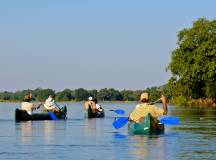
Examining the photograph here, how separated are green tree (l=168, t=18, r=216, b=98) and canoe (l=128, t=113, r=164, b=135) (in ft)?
188

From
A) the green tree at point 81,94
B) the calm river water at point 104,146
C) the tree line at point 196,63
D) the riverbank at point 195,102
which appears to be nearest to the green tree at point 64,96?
the green tree at point 81,94

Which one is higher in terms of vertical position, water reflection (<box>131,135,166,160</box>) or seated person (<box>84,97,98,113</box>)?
seated person (<box>84,97,98,113</box>)

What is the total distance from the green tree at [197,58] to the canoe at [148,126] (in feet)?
188

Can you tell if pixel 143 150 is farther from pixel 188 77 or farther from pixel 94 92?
pixel 94 92

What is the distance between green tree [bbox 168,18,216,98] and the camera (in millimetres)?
86250

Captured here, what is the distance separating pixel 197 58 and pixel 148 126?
5900 centimetres

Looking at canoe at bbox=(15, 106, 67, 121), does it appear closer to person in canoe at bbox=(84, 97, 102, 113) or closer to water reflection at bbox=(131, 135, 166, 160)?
person in canoe at bbox=(84, 97, 102, 113)

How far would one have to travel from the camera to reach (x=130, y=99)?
183m

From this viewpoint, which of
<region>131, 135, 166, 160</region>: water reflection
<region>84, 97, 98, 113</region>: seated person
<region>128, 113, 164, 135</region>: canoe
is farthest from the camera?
<region>84, 97, 98, 113</region>: seated person

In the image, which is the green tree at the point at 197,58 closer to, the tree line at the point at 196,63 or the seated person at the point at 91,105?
the tree line at the point at 196,63

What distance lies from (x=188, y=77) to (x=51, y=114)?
44579 millimetres

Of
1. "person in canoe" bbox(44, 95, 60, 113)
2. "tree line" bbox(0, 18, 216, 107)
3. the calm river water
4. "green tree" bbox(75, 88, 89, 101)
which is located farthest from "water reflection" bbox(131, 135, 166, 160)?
"green tree" bbox(75, 88, 89, 101)

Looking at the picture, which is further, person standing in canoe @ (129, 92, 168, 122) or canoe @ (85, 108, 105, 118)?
canoe @ (85, 108, 105, 118)

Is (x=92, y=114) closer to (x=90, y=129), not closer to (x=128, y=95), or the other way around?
(x=90, y=129)
